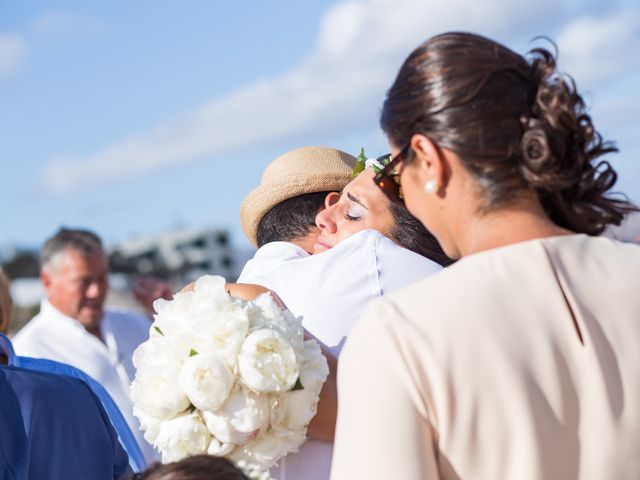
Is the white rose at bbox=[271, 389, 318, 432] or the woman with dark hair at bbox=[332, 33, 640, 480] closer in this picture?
the woman with dark hair at bbox=[332, 33, 640, 480]

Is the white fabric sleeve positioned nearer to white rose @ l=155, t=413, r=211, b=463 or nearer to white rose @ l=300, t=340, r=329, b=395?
white rose @ l=300, t=340, r=329, b=395

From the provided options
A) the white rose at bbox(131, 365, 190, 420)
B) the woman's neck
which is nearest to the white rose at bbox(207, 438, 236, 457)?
the white rose at bbox(131, 365, 190, 420)

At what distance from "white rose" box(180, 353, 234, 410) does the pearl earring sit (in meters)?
0.61

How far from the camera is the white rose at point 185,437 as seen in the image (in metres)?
2.29

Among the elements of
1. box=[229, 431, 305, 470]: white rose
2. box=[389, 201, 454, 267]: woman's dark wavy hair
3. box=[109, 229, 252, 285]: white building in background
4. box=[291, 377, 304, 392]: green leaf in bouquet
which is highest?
box=[109, 229, 252, 285]: white building in background

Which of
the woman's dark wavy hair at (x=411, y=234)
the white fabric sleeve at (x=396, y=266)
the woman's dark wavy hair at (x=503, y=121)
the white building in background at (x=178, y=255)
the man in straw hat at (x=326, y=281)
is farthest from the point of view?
the white building in background at (x=178, y=255)

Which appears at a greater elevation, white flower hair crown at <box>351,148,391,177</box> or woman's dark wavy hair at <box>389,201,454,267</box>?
white flower hair crown at <box>351,148,391,177</box>

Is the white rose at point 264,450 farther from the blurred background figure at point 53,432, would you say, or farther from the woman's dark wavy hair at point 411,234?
the blurred background figure at point 53,432

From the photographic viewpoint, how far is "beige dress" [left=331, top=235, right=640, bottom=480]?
188cm

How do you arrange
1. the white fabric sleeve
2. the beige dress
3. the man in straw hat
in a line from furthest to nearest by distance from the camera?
the white fabric sleeve < the man in straw hat < the beige dress

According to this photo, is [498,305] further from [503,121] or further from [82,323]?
[82,323]

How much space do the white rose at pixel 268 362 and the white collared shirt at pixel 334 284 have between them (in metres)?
0.31

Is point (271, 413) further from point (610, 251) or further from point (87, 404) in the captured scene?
point (87, 404)

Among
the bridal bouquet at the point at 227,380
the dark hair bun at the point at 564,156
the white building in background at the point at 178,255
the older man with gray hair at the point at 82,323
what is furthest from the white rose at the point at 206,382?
the white building in background at the point at 178,255
